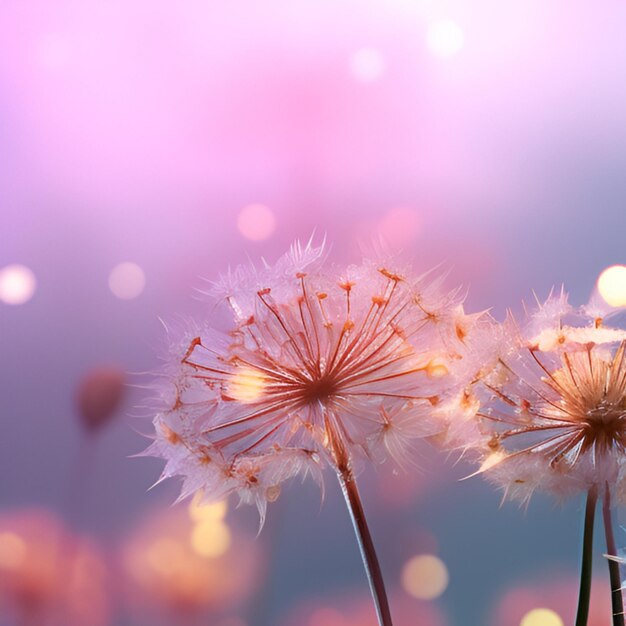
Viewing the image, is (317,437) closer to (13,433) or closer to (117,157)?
(13,433)

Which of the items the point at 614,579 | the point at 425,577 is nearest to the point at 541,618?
the point at 425,577

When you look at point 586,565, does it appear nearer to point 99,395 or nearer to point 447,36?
point 99,395

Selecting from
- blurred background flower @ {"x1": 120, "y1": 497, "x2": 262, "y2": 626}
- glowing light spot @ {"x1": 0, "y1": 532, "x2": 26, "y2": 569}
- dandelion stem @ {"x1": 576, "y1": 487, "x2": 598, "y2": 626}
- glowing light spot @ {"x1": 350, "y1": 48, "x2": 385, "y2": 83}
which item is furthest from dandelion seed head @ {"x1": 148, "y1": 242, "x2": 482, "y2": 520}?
glowing light spot @ {"x1": 350, "y1": 48, "x2": 385, "y2": 83}

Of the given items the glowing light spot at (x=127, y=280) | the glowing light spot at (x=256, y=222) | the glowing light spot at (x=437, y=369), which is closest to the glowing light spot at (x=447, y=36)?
the glowing light spot at (x=256, y=222)

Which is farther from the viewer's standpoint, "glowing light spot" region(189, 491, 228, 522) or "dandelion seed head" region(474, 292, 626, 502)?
"glowing light spot" region(189, 491, 228, 522)

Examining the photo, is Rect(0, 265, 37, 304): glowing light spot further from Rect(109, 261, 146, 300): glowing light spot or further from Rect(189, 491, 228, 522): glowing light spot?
Rect(189, 491, 228, 522): glowing light spot

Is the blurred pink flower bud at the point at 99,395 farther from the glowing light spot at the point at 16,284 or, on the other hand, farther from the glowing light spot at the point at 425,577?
the glowing light spot at the point at 425,577

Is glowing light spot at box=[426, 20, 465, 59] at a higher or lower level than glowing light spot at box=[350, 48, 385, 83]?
higher
